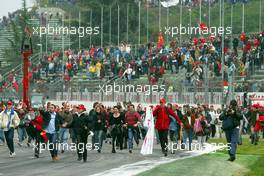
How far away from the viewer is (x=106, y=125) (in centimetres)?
3188

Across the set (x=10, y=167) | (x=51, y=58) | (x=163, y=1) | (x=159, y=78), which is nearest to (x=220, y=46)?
(x=159, y=78)

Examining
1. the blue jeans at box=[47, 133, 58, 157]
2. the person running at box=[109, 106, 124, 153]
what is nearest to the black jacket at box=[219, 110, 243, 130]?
the blue jeans at box=[47, 133, 58, 157]

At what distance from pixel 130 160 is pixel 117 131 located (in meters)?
4.40

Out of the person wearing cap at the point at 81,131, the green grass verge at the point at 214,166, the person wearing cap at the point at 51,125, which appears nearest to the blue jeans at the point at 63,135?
the person wearing cap at the point at 51,125

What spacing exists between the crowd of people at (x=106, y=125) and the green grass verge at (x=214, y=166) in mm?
682

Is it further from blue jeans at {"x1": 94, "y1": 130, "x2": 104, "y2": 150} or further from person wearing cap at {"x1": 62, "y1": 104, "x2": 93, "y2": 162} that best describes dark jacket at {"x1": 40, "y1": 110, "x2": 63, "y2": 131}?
blue jeans at {"x1": 94, "y1": 130, "x2": 104, "y2": 150}

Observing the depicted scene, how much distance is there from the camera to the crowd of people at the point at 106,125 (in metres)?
27.2

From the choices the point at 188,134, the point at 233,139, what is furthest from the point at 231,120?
the point at 188,134

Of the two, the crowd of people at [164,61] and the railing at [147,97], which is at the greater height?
the crowd of people at [164,61]

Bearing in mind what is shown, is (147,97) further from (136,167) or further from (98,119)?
(136,167)

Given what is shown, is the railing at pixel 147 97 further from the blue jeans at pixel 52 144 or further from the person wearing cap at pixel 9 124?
the blue jeans at pixel 52 144

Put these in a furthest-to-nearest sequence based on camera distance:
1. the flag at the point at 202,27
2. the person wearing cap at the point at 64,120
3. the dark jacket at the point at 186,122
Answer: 1. the flag at the point at 202,27
2. the dark jacket at the point at 186,122
3. the person wearing cap at the point at 64,120

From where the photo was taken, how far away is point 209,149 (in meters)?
31.8

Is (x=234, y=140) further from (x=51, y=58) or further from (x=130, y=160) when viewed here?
(x=51, y=58)
